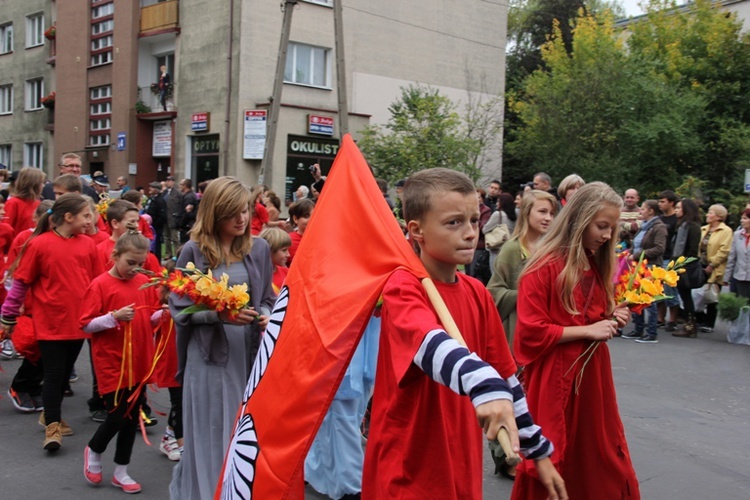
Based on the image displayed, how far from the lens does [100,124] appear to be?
100 feet

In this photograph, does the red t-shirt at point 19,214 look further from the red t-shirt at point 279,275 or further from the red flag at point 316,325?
the red flag at point 316,325

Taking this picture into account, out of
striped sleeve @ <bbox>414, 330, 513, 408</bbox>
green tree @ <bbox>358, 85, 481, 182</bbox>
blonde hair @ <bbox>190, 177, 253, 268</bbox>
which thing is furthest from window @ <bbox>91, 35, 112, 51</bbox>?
striped sleeve @ <bbox>414, 330, 513, 408</bbox>

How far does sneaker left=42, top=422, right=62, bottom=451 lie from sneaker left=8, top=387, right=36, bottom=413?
122 centimetres

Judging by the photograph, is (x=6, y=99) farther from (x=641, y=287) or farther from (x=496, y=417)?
(x=496, y=417)

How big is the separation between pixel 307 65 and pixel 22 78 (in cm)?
1785

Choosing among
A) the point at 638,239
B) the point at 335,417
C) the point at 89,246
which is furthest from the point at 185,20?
the point at 335,417

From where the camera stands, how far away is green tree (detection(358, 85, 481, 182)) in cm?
2508

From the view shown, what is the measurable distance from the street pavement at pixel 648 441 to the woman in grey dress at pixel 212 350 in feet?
3.38

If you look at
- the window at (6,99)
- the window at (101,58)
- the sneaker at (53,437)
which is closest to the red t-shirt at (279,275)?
the sneaker at (53,437)

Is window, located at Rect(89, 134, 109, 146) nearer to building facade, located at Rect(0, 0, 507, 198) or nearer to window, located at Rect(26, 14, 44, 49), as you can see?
building facade, located at Rect(0, 0, 507, 198)

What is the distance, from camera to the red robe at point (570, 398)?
3.57 m

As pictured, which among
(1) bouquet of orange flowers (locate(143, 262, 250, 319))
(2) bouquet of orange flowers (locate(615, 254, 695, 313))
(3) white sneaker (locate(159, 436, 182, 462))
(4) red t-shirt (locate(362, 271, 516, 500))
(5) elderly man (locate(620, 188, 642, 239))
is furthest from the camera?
(5) elderly man (locate(620, 188, 642, 239))

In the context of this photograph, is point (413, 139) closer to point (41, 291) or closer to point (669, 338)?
point (669, 338)

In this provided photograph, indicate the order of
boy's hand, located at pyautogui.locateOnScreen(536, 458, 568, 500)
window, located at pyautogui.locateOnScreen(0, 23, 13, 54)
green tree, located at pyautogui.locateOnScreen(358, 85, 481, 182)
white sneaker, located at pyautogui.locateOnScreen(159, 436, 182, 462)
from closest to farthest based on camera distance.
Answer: boy's hand, located at pyautogui.locateOnScreen(536, 458, 568, 500) < white sneaker, located at pyautogui.locateOnScreen(159, 436, 182, 462) < green tree, located at pyautogui.locateOnScreen(358, 85, 481, 182) < window, located at pyautogui.locateOnScreen(0, 23, 13, 54)
